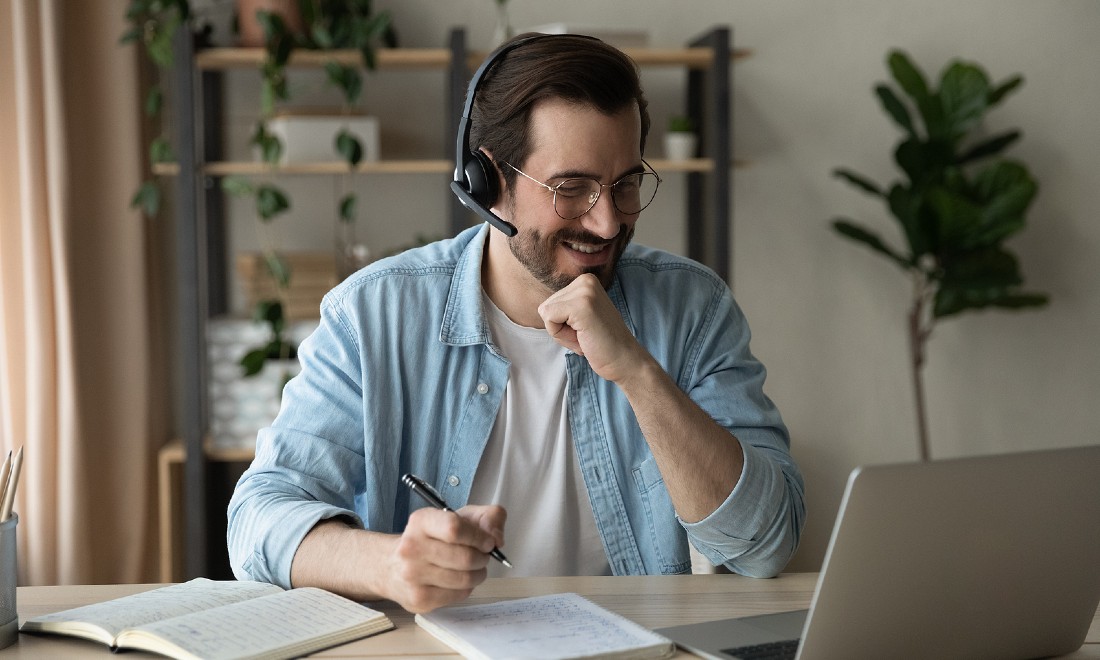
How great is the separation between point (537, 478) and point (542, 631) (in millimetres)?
514

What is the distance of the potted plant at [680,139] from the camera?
9.52ft

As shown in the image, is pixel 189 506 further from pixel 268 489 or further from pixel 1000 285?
pixel 1000 285

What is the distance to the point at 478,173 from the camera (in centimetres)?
150

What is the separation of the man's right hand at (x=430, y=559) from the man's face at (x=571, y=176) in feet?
1.66

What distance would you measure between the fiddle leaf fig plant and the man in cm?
154

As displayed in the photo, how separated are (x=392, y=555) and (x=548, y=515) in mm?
465

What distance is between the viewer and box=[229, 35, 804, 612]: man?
4.33ft

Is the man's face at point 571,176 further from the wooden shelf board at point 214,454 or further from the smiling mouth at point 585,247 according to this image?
the wooden shelf board at point 214,454

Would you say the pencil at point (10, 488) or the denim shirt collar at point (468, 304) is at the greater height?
the denim shirt collar at point (468, 304)

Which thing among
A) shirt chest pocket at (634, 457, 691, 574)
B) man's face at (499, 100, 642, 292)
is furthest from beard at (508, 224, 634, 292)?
shirt chest pocket at (634, 457, 691, 574)

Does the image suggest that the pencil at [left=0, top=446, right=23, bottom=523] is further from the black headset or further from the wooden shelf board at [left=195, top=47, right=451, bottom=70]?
the wooden shelf board at [left=195, top=47, right=451, bottom=70]

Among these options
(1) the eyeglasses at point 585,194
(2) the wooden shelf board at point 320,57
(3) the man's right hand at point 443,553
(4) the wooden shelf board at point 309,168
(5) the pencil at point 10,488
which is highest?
(2) the wooden shelf board at point 320,57

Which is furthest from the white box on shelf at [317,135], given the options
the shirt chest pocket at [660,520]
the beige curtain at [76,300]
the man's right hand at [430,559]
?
the man's right hand at [430,559]

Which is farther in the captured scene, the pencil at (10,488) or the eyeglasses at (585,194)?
the eyeglasses at (585,194)
